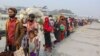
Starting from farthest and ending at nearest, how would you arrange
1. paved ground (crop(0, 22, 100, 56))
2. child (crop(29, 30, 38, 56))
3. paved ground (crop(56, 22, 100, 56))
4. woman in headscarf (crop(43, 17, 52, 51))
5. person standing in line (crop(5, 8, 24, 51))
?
woman in headscarf (crop(43, 17, 52, 51)), paved ground (crop(56, 22, 100, 56)), paved ground (crop(0, 22, 100, 56)), child (crop(29, 30, 38, 56)), person standing in line (crop(5, 8, 24, 51))

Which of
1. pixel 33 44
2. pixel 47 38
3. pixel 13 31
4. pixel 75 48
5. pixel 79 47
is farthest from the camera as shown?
pixel 79 47

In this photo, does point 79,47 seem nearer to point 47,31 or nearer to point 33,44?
point 47,31

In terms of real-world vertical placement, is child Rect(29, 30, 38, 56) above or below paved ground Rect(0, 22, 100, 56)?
above

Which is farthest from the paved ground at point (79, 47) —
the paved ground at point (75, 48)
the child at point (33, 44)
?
the child at point (33, 44)

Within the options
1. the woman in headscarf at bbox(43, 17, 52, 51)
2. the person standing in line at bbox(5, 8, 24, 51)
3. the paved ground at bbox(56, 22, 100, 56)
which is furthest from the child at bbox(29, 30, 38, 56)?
the woman in headscarf at bbox(43, 17, 52, 51)

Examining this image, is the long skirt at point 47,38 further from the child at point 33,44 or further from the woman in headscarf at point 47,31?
the child at point 33,44

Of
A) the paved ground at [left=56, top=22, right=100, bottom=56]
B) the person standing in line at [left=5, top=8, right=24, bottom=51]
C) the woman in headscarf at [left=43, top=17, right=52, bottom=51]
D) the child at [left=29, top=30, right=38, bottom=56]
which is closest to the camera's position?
the person standing in line at [left=5, top=8, right=24, bottom=51]

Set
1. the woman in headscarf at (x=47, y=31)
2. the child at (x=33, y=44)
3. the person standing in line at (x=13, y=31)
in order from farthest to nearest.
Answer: the woman in headscarf at (x=47, y=31) → the child at (x=33, y=44) → the person standing in line at (x=13, y=31)

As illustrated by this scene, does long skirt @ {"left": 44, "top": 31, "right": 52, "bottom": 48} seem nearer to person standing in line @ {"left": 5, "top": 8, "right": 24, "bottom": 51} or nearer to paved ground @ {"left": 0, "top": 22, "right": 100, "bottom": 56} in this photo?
paved ground @ {"left": 0, "top": 22, "right": 100, "bottom": 56}

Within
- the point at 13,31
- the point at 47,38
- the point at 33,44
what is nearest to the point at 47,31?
the point at 47,38

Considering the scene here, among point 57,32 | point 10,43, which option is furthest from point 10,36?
point 57,32

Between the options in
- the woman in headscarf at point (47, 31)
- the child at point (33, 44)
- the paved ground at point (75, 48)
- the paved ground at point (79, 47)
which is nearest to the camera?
the child at point (33, 44)

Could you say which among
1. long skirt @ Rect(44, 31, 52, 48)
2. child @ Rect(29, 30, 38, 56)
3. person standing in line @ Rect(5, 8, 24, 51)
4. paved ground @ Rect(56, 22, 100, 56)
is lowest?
paved ground @ Rect(56, 22, 100, 56)

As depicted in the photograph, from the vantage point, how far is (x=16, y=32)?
824 cm
